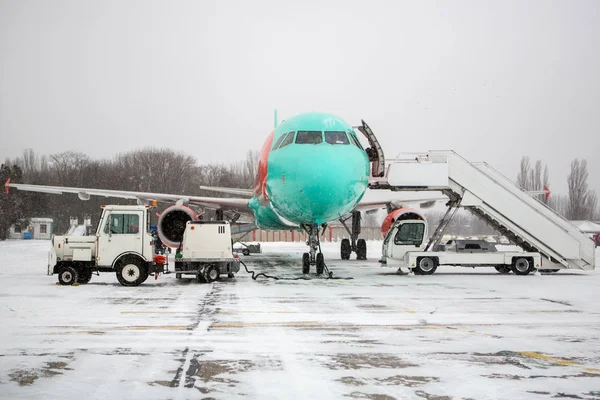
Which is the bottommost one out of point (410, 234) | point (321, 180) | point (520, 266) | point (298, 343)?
point (298, 343)

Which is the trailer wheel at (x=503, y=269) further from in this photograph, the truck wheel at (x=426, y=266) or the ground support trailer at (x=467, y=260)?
the truck wheel at (x=426, y=266)

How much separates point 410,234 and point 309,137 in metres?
5.61

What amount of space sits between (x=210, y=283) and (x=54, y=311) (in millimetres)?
6176

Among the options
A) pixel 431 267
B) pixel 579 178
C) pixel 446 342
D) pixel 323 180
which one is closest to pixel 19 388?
pixel 446 342

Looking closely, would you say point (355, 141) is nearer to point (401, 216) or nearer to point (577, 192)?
point (401, 216)

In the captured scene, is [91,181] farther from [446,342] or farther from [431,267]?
[446,342]

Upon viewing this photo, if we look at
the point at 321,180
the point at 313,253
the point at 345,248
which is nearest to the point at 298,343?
the point at 321,180

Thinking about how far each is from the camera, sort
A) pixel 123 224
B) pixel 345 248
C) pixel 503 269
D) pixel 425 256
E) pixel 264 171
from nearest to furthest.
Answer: pixel 123 224 → pixel 264 171 → pixel 425 256 → pixel 503 269 → pixel 345 248

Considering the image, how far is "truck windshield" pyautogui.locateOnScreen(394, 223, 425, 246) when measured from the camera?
65.9 ft

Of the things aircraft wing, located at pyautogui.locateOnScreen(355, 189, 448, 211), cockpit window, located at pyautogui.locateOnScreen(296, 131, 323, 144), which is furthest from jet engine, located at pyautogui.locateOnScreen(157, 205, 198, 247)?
aircraft wing, located at pyautogui.locateOnScreen(355, 189, 448, 211)

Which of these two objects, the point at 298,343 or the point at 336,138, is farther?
the point at 336,138

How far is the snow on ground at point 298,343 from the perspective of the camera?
18.1ft

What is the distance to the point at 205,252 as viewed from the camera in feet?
54.1

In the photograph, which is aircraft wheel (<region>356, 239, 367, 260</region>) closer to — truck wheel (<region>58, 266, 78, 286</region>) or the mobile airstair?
the mobile airstair
